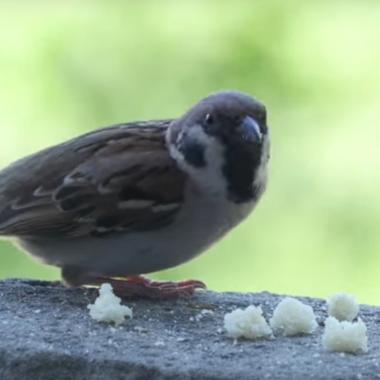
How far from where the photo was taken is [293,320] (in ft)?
8.88

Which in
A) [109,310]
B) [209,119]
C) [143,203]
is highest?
[209,119]

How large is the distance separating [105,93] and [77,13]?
90 cm

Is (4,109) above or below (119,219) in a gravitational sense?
above

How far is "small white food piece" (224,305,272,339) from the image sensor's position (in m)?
2.63

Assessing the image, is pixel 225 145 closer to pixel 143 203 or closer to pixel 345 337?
pixel 143 203

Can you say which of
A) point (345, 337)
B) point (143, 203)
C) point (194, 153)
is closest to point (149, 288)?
point (143, 203)

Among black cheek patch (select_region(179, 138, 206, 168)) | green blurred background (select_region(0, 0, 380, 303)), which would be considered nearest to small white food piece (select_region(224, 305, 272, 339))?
black cheek patch (select_region(179, 138, 206, 168))

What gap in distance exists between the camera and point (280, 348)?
2.59 metres

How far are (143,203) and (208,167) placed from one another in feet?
0.45

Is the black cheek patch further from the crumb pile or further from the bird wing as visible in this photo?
the crumb pile

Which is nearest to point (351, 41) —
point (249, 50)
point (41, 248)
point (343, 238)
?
point (249, 50)

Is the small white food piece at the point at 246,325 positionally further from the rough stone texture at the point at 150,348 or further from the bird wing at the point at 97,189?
the bird wing at the point at 97,189

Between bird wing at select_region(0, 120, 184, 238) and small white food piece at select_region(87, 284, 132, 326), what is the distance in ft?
0.75

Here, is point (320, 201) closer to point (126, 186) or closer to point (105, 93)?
A: point (105, 93)
